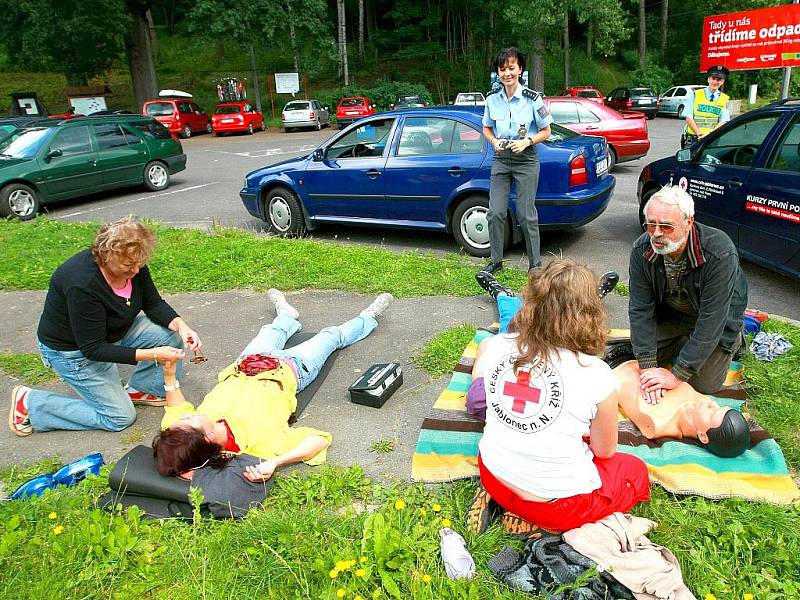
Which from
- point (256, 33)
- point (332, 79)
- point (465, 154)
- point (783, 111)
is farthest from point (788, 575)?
point (332, 79)

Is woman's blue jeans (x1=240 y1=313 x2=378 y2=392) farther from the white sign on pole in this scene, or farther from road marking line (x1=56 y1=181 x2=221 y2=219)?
the white sign on pole

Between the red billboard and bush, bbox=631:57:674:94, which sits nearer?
the red billboard

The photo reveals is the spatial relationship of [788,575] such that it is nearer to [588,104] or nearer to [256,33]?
[588,104]

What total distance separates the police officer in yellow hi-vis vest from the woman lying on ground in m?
6.61

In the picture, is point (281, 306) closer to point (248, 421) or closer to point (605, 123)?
point (248, 421)

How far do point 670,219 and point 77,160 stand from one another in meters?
11.2

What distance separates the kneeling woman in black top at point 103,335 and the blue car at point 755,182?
15.9ft

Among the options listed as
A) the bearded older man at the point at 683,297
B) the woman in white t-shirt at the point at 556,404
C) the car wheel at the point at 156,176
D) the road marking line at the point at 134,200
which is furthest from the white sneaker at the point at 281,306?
the car wheel at the point at 156,176

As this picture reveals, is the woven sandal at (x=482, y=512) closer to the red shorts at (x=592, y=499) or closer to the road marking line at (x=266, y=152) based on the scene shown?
the red shorts at (x=592, y=499)

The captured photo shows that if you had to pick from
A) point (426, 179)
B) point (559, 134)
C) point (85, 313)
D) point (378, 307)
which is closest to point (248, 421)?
point (85, 313)

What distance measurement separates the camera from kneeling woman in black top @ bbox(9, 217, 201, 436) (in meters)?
3.55

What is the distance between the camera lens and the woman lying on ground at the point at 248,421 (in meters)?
Answer: 3.01

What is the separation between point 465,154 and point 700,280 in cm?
390

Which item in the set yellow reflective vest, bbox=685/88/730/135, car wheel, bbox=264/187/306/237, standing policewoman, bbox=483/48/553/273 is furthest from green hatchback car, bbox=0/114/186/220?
yellow reflective vest, bbox=685/88/730/135
